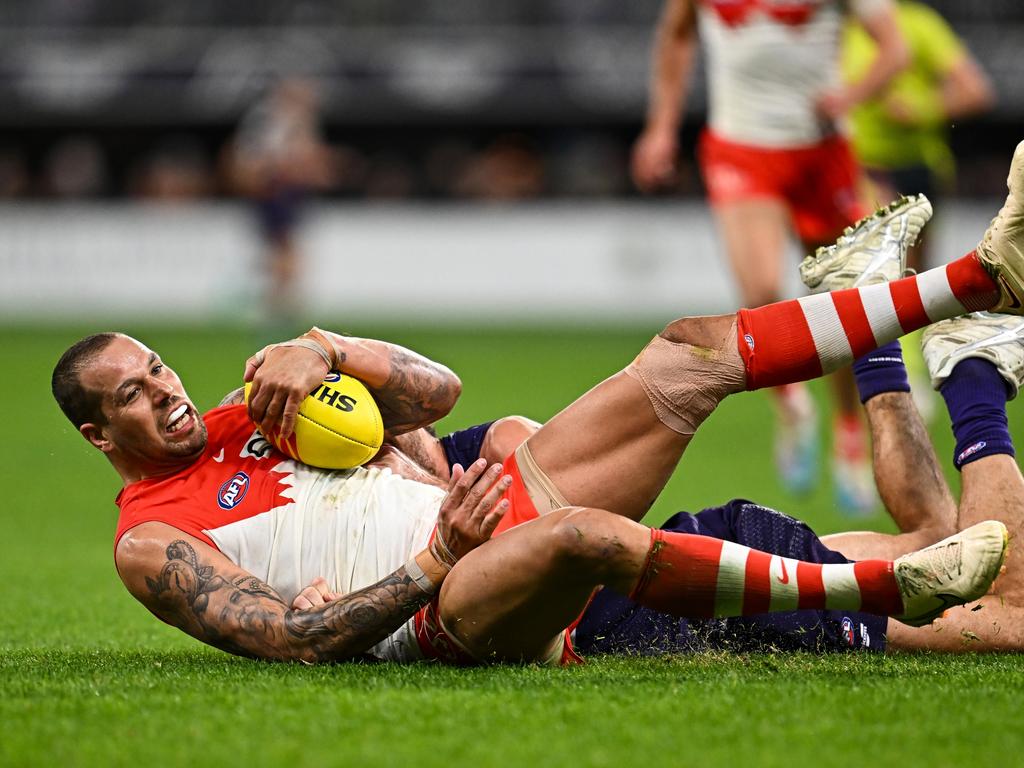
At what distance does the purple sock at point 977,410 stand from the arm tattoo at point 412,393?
Result: 5.50ft

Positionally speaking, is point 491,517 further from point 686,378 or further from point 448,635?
point 686,378

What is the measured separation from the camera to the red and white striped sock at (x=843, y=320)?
4.21 metres

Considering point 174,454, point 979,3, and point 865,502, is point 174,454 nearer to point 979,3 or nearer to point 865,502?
point 865,502

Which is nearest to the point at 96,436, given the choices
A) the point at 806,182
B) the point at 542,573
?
the point at 542,573

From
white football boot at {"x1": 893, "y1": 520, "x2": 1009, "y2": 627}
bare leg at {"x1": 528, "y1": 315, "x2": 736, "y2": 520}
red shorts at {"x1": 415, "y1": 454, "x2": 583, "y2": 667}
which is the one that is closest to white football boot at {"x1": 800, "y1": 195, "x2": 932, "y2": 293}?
bare leg at {"x1": 528, "y1": 315, "x2": 736, "y2": 520}

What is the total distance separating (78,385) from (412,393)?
1.07 m

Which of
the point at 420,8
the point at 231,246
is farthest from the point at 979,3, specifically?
the point at 231,246

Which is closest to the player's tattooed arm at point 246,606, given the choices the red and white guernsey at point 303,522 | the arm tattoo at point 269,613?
the arm tattoo at point 269,613

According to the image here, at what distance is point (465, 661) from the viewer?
4273mm

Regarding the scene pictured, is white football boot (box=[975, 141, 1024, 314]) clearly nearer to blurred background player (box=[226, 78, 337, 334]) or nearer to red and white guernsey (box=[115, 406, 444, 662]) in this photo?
red and white guernsey (box=[115, 406, 444, 662])

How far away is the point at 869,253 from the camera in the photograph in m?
4.95

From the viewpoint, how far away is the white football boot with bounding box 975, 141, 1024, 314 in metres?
4.38

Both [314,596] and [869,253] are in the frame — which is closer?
[314,596]

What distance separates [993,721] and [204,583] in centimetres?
215
